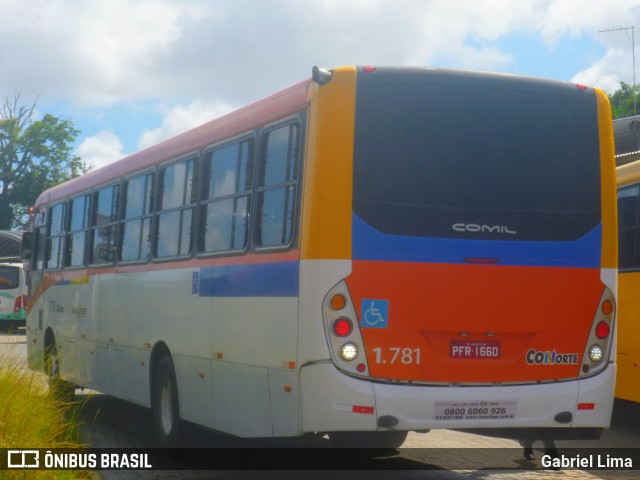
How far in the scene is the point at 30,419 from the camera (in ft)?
30.4

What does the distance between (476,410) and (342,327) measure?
47.7 inches

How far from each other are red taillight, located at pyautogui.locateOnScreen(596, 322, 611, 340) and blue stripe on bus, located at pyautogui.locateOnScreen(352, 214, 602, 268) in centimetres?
47

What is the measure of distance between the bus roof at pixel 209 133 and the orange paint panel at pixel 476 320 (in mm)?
1530

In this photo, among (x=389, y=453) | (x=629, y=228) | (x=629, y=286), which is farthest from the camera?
(x=629, y=228)

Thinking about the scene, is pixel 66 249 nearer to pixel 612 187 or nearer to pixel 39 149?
pixel 612 187

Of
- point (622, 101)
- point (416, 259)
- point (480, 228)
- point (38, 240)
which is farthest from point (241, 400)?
point (622, 101)

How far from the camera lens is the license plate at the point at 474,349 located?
28.6ft

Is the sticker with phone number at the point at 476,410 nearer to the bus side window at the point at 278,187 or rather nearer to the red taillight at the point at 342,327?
the red taillight at the point at 342,327

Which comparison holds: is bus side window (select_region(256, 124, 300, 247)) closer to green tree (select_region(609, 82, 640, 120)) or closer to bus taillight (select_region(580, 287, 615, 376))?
bus taillight (select_region(580, 287, 615, 376))

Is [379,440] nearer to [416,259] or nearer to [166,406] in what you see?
[166,406]

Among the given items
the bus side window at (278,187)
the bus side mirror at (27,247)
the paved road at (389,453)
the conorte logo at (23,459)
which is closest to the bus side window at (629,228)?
the paved road at (389,453)

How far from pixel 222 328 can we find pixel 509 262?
2647mm

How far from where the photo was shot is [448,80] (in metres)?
8.96

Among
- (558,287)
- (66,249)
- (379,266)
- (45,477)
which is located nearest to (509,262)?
(558,287)
